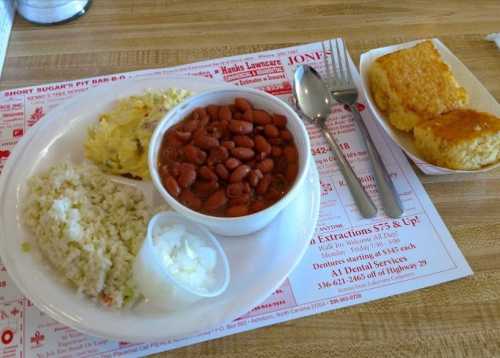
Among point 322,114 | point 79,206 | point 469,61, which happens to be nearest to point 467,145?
point 322,114

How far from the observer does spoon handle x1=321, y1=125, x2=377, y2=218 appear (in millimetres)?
1050

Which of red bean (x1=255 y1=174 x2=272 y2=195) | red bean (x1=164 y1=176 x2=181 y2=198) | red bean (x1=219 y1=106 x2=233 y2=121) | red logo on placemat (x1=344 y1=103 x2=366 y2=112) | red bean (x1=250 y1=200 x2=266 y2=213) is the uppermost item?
red bean (x1=219 y1=106 x2=233 y2=121)

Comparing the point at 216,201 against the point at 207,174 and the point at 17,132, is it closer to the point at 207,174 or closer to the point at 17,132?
the point at 207,174

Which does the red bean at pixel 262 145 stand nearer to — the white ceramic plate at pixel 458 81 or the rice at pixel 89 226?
the rice at pixel 89 226

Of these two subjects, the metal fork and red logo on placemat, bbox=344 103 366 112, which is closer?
the metal fork

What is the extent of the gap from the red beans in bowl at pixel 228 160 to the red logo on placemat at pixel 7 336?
42 cm

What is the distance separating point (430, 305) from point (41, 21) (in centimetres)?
141

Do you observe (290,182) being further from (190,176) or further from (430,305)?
(430,305)

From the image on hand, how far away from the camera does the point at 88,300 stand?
0.84 meters

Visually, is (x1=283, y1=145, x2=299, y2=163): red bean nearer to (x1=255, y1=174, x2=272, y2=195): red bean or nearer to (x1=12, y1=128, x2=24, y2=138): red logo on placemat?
(x1=255, y1=174, x2=272, y2=195): red bean

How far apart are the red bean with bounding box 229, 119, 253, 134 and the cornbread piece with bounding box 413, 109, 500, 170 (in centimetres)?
46

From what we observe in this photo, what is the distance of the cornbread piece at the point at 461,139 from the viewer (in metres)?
1.03

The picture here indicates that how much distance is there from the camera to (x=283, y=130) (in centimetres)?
96

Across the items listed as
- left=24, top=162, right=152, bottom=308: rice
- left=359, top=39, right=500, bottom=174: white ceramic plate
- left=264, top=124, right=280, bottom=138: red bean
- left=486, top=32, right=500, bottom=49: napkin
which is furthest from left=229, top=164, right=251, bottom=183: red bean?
left=486, top=32, right=500, bottom=49: napkin
